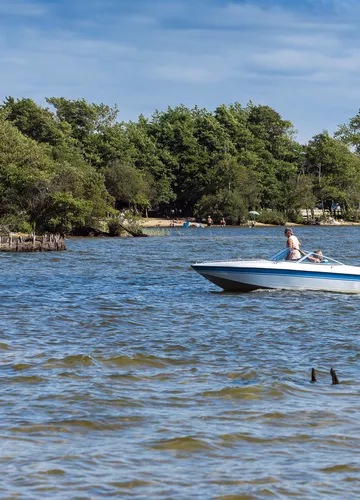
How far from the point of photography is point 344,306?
2153 cm

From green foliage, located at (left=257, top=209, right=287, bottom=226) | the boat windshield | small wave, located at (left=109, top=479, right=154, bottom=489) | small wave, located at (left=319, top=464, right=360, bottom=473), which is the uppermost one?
green foliage, located at (left=257, top=209, right=287, bottom=226)

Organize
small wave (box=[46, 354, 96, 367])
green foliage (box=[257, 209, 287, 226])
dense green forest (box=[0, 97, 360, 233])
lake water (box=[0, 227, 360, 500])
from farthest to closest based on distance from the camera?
green foliage (box=[257, 209, 287, 226]) → dense green forest (box=[0, 97, 360, 233]) → small wave (box=[46, 354, 96, 367]) → lake water (box=[0, 227, 360, 500])

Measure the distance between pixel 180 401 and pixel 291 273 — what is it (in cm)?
1259

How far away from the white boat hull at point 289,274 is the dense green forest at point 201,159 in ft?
270

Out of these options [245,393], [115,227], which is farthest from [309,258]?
[115,227]

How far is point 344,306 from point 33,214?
51509mm

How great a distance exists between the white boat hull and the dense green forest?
8227 centimetres

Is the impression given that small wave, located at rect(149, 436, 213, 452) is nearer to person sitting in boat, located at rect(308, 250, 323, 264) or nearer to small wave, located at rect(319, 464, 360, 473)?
small wave, located at rect(319, 464, 360, 473)

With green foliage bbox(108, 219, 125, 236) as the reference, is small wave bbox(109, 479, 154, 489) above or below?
below

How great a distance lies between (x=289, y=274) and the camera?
23.1 m

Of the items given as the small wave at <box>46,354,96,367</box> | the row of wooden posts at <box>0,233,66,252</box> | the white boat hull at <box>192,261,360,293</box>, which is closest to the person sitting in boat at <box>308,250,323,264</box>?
the white boat hull at <box>192,261,360,293</box>

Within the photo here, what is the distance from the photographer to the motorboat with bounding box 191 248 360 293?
23062 millimetres

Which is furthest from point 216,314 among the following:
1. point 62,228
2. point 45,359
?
point 62,228

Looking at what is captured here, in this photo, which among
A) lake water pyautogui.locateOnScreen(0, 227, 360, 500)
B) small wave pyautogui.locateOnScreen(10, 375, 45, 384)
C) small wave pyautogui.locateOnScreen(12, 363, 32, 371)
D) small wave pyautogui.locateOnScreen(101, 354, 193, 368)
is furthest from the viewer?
small wave pyautogui.locateOnScreen(101, 354, 193, 368)
